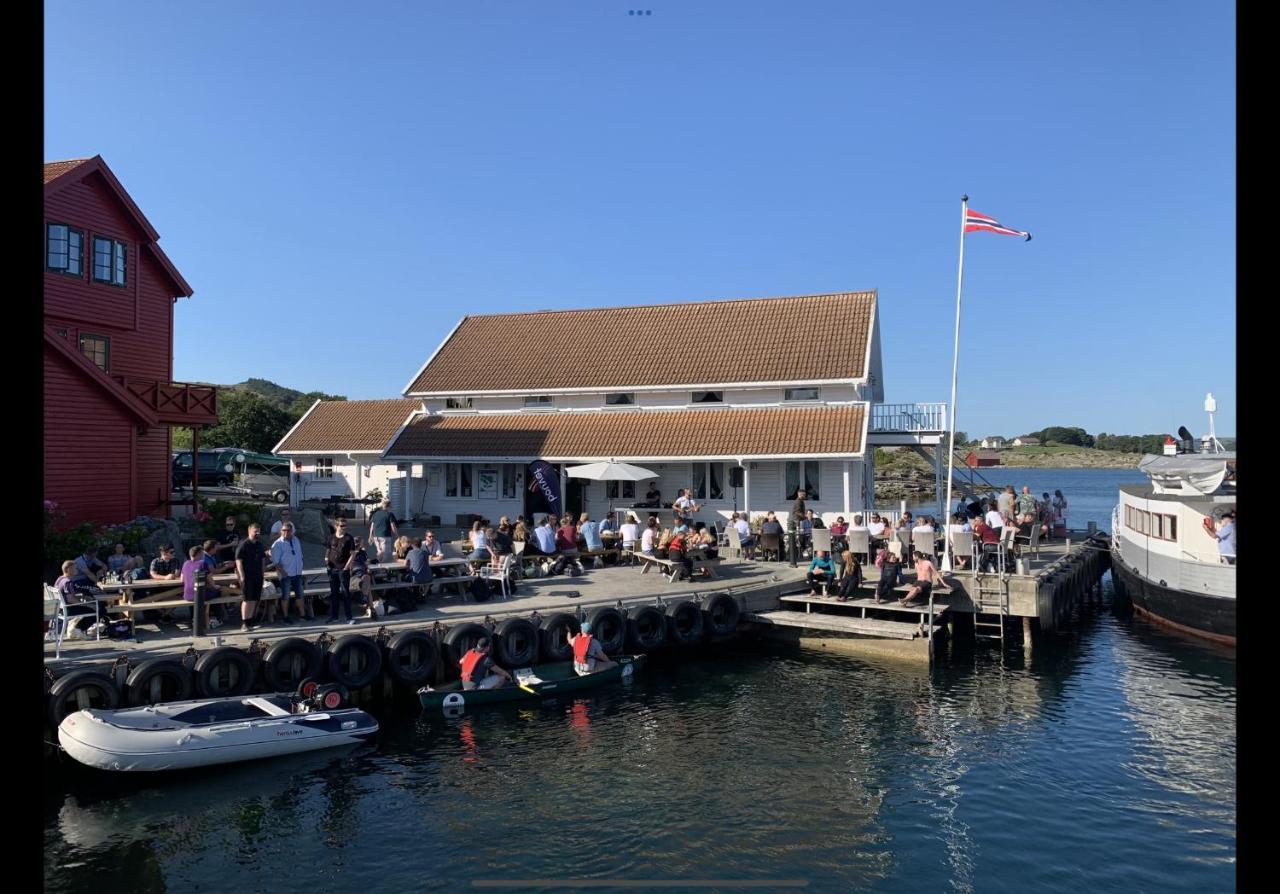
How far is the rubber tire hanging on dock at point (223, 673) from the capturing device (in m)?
15.0

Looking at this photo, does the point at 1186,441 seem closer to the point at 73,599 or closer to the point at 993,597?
the point at 993,597

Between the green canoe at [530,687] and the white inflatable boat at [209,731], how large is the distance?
1626 millimetres

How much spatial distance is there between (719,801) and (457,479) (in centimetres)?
2406

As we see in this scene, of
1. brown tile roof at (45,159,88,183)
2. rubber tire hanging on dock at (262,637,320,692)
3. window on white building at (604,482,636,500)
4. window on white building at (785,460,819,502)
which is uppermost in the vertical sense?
brown tile roof at (45,159,88,183)

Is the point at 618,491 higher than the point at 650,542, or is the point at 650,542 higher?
the point at 618,491

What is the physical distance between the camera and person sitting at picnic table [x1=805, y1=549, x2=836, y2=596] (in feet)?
76.3

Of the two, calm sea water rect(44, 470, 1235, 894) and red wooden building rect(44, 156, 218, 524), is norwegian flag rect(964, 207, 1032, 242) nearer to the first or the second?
calm sea water rect(44, 470, 1235, 894)

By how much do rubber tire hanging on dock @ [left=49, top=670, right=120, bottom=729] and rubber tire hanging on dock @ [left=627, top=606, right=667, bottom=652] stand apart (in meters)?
10.4

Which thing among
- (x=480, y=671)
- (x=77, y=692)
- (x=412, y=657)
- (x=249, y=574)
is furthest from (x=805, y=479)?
(x=77, y=692)

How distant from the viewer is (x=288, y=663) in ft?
52.4

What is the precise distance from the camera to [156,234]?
28469 mm

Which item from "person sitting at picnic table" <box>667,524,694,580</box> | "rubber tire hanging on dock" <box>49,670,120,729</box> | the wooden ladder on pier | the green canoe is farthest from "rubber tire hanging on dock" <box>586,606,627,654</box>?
"rubber tire hanging on dock" <box>49,670,120,729</box>

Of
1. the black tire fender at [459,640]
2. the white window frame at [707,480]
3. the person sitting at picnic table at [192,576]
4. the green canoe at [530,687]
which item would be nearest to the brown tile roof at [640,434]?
the white window frame at [707,480]
